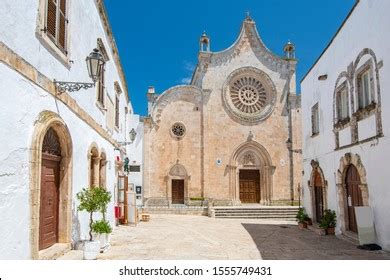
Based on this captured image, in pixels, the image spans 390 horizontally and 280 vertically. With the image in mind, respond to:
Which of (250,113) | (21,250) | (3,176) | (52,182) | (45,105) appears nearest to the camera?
(3,176)

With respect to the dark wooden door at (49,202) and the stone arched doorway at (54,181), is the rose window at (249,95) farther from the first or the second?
the dark wooden door at (49,202)

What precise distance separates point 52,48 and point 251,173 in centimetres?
1996

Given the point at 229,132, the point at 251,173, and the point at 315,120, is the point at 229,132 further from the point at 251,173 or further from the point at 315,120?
the point at 315,120

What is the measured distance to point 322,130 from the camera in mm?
12953

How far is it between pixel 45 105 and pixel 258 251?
6.10 meters

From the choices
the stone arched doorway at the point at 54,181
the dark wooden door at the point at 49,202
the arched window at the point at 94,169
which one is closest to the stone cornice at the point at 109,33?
the arched window at the point at 94,169

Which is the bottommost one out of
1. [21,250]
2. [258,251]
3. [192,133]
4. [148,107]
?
[258,251]

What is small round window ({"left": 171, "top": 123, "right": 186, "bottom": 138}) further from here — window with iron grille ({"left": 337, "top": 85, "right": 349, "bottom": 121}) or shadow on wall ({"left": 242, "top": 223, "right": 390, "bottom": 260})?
window with iron grille ({"left": 337, "top": 85, "right": 349, "bottom": 121})

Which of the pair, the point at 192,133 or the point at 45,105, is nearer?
the point at 45,105

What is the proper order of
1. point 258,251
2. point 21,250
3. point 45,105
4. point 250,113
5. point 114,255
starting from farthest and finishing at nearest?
1. point 250,113
2. point 258,251
3. point 114,255
4. point 45,105
5. point 21,250

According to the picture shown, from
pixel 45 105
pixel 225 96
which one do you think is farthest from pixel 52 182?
pixel 225 96

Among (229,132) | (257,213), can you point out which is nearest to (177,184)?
(229,132)

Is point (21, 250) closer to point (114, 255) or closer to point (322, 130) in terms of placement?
point (114, 255)

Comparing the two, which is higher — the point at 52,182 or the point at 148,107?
the point at 148,107
